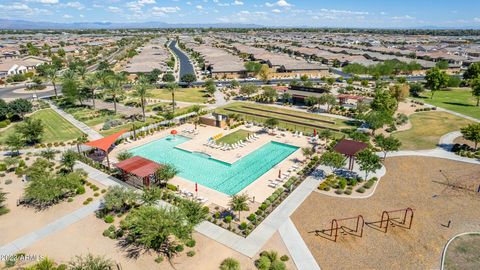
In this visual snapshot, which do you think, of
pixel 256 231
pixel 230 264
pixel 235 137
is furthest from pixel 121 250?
pixel 235 137

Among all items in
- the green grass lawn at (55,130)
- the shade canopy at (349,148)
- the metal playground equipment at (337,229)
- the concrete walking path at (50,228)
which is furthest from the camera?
the green grass lawn at (55,130)

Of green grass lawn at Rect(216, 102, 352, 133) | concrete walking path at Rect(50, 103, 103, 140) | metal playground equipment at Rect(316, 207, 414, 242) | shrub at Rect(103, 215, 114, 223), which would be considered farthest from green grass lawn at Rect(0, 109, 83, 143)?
metal playground equipment at Rect(316, 207, 414, 242)

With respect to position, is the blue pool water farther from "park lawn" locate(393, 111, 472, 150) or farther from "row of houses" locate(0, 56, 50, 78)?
"row of houses" locate(0, 56, 50, 78)

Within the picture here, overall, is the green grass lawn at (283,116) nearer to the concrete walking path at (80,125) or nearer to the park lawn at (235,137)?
the park lawn at (235,137)

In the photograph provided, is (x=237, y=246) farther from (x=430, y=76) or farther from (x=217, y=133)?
(x=430, y=76)

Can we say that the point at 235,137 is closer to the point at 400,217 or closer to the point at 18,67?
the point at 400,217

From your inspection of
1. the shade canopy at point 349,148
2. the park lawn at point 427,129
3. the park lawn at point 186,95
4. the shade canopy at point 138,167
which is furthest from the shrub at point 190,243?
the park lawn at point 186,95

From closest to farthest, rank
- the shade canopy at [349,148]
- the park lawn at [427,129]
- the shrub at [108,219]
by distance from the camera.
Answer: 1. the shrub at [108,219]
2. the shade canopy at [349,148]
3. the park lawn at [427,129]
